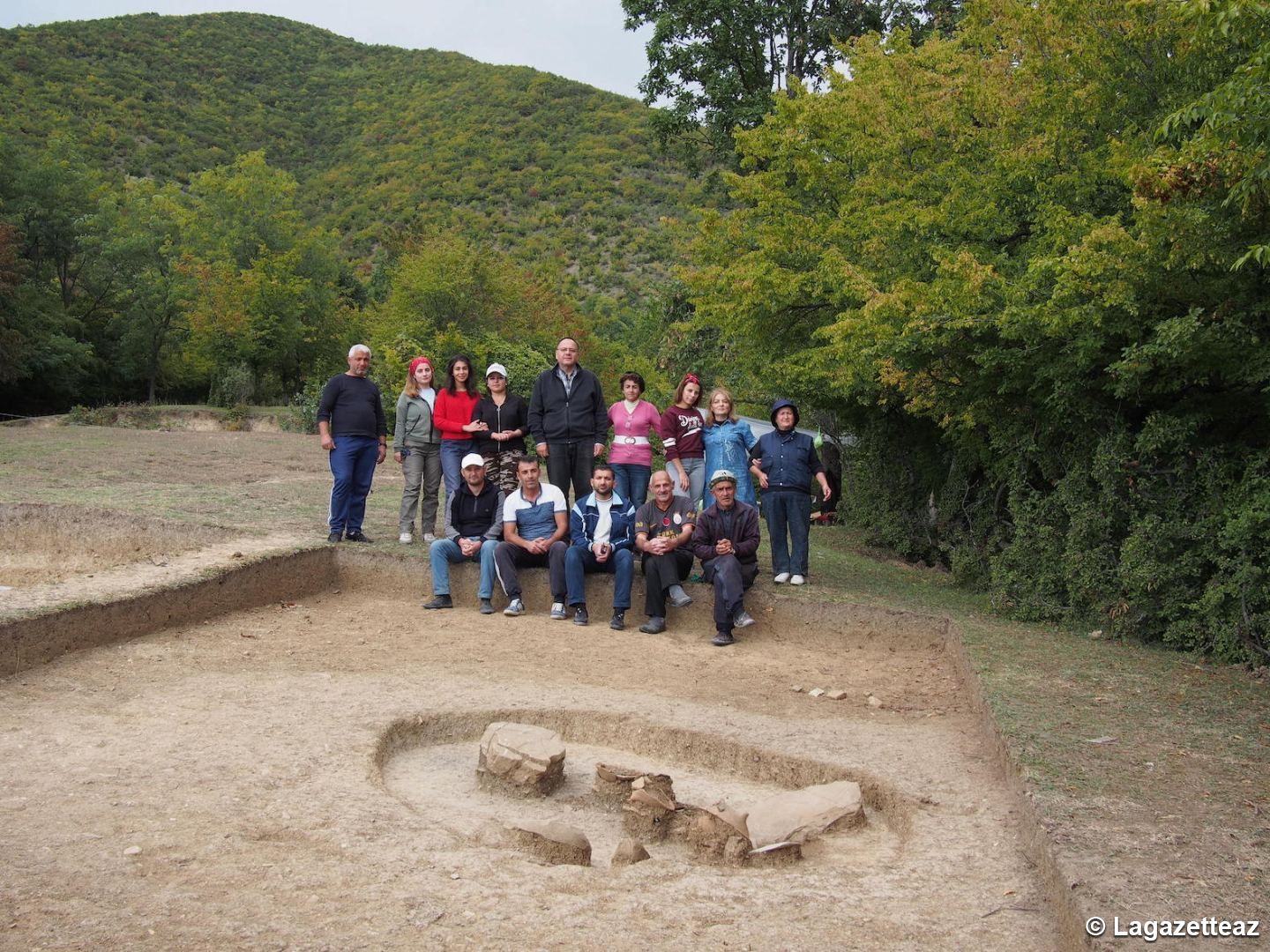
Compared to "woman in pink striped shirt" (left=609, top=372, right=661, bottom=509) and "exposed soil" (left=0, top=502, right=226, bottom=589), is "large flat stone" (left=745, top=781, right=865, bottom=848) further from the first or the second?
"exposed soil" (left=0, top=502, right=226, bottom=589)

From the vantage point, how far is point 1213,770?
17.1 feet

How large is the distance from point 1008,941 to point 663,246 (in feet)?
182

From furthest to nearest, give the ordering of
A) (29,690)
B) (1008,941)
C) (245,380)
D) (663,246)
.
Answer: (663,246), (245,380), (29,690), (1008,941)

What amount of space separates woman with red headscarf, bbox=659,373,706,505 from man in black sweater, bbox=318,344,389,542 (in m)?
2.79

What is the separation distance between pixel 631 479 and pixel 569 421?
0.79m

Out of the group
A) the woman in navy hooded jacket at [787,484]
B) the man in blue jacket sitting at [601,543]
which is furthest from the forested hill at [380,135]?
→ the man in blue jacket sitting at [601,543]

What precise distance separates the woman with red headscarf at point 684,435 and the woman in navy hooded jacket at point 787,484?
536 mm

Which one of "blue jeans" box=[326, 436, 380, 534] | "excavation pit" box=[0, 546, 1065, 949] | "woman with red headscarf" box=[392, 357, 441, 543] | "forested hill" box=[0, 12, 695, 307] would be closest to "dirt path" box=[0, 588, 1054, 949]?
"excavation pit" box=[0, 546, 1065, 949]

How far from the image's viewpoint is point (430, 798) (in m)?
5.40

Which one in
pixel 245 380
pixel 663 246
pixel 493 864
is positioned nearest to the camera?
pixel 493 864

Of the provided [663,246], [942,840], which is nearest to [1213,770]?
[942,840]

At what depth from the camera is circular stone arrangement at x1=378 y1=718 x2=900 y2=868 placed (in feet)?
15.3

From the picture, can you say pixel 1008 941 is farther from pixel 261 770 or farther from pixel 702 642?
pixel 702 642

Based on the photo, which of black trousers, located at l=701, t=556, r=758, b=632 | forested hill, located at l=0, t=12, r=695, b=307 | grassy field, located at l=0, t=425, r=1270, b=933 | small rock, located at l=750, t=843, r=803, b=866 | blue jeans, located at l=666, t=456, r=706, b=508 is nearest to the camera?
grassy field, located at l=0, t=425, r=1270, b=933
